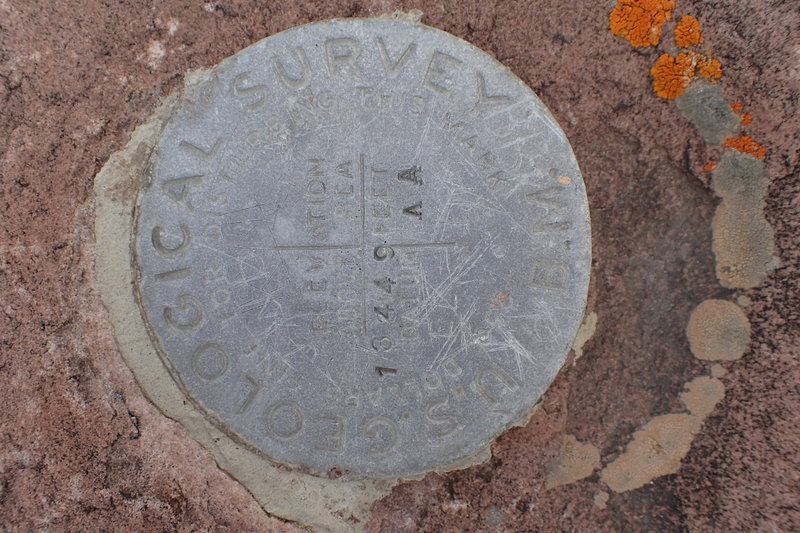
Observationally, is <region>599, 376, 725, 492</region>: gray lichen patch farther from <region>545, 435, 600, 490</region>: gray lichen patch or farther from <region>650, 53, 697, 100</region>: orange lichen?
<region>650, 53, 697, 100</region>: orange lichen

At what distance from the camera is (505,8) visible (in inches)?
66.6

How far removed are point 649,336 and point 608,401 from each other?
0.24m

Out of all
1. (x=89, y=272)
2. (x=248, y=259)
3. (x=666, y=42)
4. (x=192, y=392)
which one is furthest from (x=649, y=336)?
(x=89, y=272)

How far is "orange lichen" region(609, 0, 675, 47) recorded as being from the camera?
1.61m

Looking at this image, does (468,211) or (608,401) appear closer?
(468,211)

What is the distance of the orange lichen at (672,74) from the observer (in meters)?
1.62

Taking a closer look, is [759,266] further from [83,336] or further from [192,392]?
[83,336]

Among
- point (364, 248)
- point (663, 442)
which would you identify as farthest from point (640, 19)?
point (663, 442)

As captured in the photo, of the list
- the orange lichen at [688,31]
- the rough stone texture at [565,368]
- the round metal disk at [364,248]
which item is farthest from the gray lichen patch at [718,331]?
the orange lichen at [688,31]

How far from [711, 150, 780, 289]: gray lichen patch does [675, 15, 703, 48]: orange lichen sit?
13.6 inches

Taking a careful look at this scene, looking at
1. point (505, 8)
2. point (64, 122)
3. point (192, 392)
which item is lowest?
point (192, 392)

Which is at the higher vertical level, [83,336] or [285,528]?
[83,336]

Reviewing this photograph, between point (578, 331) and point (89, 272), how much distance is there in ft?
5.09

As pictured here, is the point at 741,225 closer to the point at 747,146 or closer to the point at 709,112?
the point at 747,146
